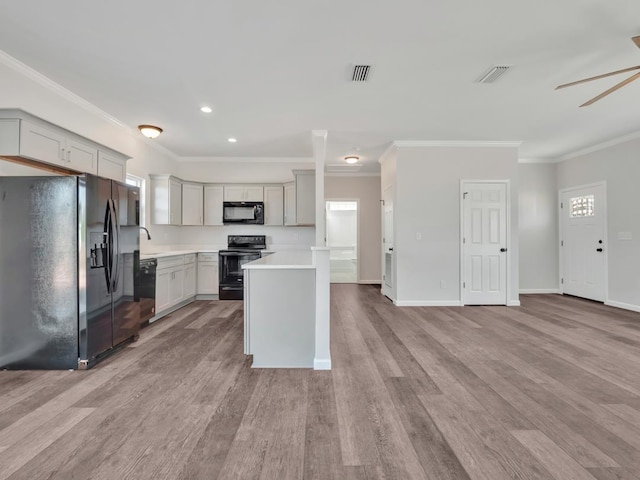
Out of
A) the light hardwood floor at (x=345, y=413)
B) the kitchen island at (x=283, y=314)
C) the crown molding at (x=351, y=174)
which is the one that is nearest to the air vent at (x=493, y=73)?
the kitchen island at (x=283, y=314)

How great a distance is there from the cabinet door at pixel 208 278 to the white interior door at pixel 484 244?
4.23 m

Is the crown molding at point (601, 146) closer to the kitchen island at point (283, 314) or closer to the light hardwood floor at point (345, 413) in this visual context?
the light hardwood floor at point (345, 413)

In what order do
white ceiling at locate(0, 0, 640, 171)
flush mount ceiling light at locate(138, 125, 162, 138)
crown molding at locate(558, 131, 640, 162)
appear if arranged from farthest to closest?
crown molding at locate(558, 131, 640, 162)
flush mount ceiling light at locate(138, 125, 162, 138)
white ceiling at locate(0, 0, 640, 171)

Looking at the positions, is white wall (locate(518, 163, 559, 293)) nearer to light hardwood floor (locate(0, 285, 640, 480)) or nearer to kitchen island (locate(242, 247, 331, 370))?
light hardwood floor (locate(0, 285, 640, 480))

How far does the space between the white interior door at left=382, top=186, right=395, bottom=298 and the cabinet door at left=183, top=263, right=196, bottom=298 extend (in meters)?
3.46

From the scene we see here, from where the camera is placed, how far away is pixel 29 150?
100.0 inches

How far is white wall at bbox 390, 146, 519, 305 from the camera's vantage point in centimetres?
509

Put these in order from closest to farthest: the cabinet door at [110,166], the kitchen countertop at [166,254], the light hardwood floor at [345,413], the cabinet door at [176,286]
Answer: the light hardwood floor at [345,413] → the cabinet door at [110,166] → the kitchen countertop at [166,254] → the cabinet door at [176,286]

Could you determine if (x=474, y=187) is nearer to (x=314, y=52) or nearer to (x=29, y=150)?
(x=314, y=52)

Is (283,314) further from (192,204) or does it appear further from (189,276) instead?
(192,204)

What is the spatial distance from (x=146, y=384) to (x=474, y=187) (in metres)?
5.08

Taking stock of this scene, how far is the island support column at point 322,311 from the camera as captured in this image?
275 centimetres

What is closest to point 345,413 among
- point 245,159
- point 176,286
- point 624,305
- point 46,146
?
point 46,146

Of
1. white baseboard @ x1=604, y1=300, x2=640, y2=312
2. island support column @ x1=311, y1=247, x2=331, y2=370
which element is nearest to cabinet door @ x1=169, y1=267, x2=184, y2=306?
island support column @ x1=311, y1=247, x2=331, y2=370
